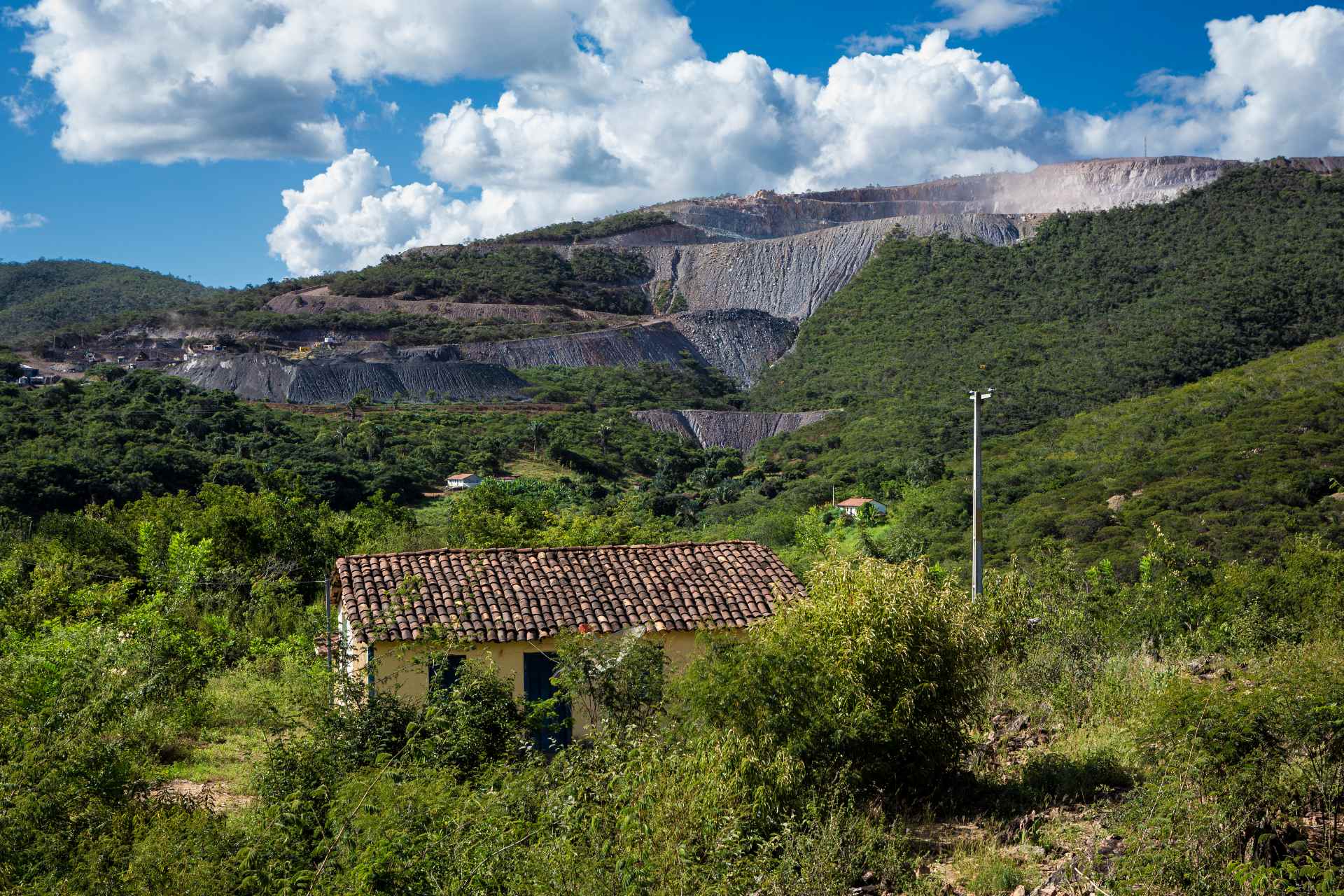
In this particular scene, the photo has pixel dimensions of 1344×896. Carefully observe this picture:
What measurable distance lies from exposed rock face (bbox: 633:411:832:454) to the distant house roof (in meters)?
48.9

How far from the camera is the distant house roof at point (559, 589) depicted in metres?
13.0

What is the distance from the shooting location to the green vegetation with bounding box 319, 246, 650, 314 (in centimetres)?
9112

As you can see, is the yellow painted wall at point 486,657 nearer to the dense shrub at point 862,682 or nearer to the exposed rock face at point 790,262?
the dense shrub at point 862,682

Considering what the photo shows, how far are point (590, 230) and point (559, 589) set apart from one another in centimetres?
10358

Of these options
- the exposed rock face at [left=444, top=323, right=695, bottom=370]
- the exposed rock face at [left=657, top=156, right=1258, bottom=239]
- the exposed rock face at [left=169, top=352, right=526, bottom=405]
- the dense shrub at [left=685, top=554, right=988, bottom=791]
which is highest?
the exposed rock face at [left=657, top=156, right=1258, bottom=239]

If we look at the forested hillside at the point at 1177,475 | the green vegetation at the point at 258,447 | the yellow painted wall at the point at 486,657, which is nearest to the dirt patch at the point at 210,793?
the yellow painted wall at the point at 486,657

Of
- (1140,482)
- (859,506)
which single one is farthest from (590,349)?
(1140,482)

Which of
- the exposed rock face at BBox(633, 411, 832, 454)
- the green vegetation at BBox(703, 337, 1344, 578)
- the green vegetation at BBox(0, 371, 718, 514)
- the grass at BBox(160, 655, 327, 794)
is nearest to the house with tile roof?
the grass at BBox(160, 655, 327, 794)

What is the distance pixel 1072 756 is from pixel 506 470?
42.1 m

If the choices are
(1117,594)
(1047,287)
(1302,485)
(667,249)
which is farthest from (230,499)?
(667,249)

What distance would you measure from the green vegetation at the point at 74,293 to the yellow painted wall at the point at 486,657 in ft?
298

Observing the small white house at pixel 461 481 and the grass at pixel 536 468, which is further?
the grass at pixel 536 468

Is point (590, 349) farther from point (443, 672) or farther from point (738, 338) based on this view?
point (443, 672)

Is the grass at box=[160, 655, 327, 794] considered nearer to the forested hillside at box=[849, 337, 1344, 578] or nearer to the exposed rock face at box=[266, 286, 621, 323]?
the forested hillside at box=[849, 337, 1344, 578]
